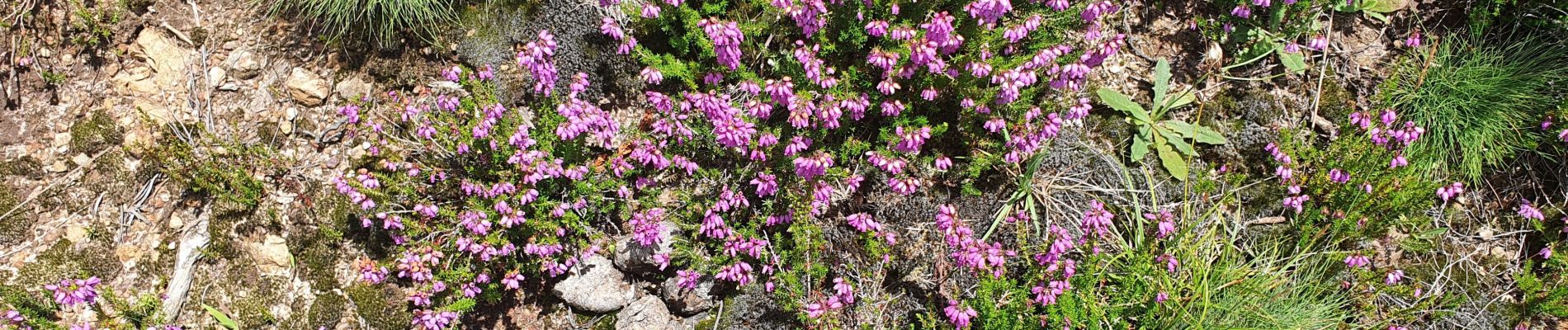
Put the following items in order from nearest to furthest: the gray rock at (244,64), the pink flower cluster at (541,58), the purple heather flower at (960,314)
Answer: the pink flower cluster at (541,58) < the purple heather flower at (960,314) < the gray rock at (244,64)

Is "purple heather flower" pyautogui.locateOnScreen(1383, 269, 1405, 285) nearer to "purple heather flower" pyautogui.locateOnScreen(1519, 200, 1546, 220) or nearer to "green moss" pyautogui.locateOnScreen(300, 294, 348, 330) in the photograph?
"purple heather flower" pyautogui.locateOnScreen(1519, 200, 1546, 220)

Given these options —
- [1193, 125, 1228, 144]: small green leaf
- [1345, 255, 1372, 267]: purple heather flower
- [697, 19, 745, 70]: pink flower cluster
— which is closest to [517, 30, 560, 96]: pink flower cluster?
[697, 19, 745, 70]: pink flower cluster

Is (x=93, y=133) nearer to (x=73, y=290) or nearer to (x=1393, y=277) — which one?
(x=73, y=290)

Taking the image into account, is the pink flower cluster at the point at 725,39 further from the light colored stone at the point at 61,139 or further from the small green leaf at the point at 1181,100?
the light colored stone at the point at 61,139

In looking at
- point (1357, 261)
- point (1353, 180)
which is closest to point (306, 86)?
point (1353, 180)

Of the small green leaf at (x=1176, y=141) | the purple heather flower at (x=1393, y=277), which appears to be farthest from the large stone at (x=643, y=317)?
the purple heather flower at (x=1393, y=277)

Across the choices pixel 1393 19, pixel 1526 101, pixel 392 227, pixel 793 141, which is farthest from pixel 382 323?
pixel 1526 101

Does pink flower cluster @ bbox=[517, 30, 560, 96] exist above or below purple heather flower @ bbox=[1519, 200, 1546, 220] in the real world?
above
